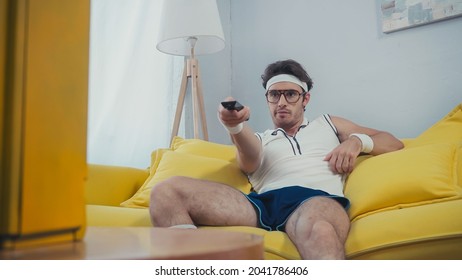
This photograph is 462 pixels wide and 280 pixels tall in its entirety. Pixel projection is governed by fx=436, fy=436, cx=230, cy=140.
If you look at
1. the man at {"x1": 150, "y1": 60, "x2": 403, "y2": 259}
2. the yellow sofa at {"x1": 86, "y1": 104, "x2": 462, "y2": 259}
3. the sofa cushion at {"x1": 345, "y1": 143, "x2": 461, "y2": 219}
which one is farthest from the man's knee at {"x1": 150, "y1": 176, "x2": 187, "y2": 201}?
the sofa cushion at {"x1": 345, "y1": 143, "x2": 461, "y2": 219}

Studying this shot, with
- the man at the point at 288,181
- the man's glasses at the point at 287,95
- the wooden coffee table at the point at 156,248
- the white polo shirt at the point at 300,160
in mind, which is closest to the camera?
the wooden coffee table at the point at 156,248

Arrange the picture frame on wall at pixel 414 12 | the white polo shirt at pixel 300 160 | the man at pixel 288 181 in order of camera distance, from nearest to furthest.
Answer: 1. the man at pixel 288 181
2. the white polo shirt at pixel 300 160
3. the picture frame on wall at pixel 414 12

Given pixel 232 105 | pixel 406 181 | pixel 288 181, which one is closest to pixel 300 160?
pixel 288 181

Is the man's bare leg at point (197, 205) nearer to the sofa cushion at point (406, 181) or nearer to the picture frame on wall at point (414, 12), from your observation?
the sofa cushion at point (406, 181)

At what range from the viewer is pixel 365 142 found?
1.32 m

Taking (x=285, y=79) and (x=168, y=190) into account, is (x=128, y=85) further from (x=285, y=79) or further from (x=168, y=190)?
(x=168, y=190)

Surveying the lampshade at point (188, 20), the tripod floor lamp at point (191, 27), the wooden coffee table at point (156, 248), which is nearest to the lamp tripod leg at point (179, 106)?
the tripod floor lamp at point (191, 27)

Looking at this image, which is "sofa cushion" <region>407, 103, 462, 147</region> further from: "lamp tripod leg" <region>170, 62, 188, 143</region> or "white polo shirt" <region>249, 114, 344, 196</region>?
"lamp tripod leg" <region>170, 62, 188, 143</region>

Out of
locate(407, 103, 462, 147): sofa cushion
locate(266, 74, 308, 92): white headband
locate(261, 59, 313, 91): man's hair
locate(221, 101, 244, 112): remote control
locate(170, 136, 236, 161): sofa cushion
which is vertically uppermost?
locate(261, 59, 313, 91): man's hair

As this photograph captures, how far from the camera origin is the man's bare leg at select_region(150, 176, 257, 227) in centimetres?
100

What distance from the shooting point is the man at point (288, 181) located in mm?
982

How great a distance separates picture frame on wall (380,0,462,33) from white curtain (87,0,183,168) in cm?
102
